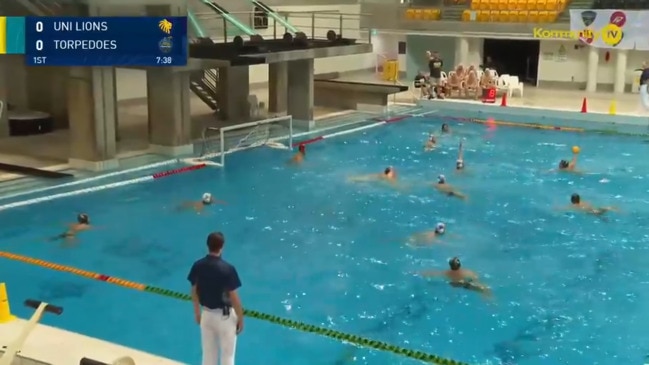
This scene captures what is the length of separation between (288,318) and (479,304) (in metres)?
2.13

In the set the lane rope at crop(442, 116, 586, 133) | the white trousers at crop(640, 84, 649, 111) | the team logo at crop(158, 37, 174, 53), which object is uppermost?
the team logo at crop(158, 37, 174, 53)

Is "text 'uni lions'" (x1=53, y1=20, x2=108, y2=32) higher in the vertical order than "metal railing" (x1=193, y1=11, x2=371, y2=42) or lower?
lower

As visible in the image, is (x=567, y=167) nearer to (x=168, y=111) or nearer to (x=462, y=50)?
(x=168, y=111)

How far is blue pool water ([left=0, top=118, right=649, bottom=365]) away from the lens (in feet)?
24.8

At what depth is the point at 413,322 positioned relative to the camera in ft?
26.1

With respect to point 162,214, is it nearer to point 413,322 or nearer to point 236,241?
point 236,241

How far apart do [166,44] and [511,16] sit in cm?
1654

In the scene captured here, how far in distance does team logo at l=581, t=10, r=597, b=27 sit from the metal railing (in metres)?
7.14

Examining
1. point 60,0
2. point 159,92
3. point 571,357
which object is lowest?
point 571,357

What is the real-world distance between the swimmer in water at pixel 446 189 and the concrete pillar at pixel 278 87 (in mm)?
7995

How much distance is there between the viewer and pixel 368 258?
997cm

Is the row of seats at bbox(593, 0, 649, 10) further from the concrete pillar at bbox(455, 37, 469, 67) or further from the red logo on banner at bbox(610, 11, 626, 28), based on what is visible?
the concrete pillar at bbox(455, 37, 469, 67)

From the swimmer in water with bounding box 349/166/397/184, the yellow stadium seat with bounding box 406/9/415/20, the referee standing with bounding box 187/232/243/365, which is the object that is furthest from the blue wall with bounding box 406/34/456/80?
the referee standing with bounding box 187/232/243/365

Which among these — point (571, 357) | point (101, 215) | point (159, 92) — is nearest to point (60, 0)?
point (159, 92)
